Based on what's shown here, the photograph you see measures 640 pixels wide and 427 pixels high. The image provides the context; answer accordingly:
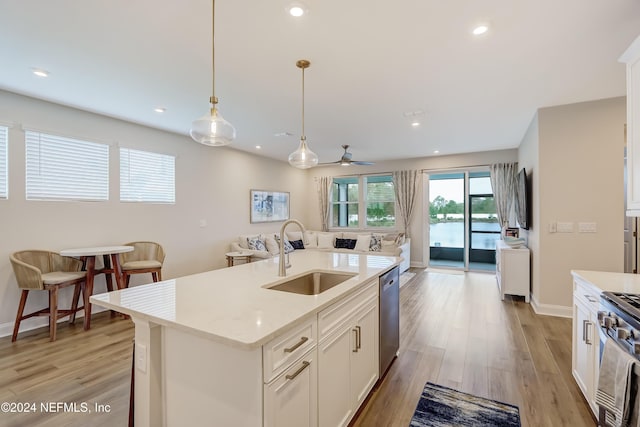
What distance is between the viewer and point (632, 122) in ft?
5.54

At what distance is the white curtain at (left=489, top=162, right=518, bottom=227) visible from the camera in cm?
607

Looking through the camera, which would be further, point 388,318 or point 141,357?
point 388,318

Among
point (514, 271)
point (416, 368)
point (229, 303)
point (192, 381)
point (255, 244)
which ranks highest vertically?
point (229, 303)

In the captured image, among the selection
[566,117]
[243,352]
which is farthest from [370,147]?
[243,352]

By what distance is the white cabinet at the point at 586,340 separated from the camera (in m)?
Result: 1.78

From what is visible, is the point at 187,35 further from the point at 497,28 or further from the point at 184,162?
the point at 184,162

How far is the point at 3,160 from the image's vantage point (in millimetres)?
3180

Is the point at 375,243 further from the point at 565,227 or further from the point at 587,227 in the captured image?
the point at 587,227

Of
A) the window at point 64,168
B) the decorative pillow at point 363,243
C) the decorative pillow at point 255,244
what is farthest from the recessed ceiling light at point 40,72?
the decorative pillow at point 363,243

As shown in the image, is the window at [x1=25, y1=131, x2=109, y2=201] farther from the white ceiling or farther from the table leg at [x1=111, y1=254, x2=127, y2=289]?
the table leg at [x1=111, y1=254, x2=127, y2=289]

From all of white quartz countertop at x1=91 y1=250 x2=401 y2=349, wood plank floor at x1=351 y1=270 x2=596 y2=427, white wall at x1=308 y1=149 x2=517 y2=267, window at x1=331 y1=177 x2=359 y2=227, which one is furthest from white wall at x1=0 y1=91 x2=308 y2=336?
wood plank floor at x1=351 y1=270 x2=596 y2=427

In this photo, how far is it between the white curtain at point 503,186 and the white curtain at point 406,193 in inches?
64.5

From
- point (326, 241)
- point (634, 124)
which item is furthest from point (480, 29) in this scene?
point (326, 241)

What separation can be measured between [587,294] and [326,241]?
18.2ft
